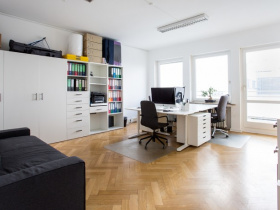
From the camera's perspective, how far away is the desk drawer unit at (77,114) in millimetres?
3980

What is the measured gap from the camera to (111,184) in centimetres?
209

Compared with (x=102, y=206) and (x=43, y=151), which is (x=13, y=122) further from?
(x=102, y=206)

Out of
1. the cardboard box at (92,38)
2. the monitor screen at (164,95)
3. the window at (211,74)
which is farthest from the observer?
the window at (211,74)

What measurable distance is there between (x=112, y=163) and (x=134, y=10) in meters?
2.78

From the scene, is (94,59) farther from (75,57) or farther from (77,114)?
(77,114)

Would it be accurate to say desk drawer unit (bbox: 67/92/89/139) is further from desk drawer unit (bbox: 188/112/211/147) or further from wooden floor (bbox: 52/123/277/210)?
desk drawer unit (bbox: 188/112/211/147)

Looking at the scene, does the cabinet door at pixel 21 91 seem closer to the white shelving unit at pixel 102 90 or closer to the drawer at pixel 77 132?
the drawer at pixel 77 132

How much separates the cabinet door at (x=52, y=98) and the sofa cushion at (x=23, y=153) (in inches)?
54.4

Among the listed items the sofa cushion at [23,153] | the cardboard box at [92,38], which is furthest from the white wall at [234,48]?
the sofa cushion at [23,153]

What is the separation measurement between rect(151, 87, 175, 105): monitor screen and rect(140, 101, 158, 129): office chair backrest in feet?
2.37

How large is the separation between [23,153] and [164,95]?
2.83 meters

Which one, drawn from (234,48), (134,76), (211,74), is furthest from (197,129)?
(134,76)

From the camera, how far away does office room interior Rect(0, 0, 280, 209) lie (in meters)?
1.88

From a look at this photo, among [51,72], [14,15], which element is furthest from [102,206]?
[14,15]
